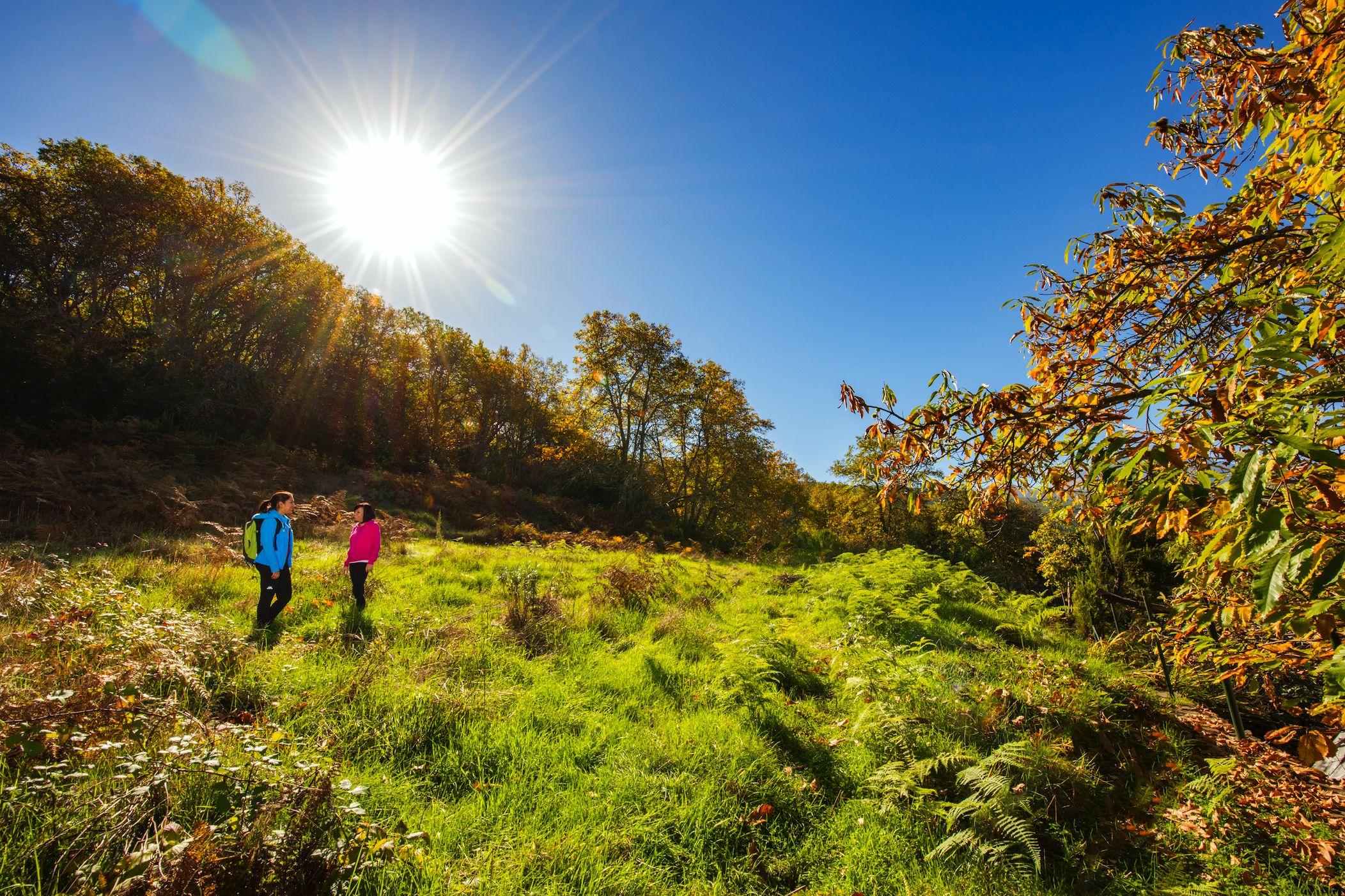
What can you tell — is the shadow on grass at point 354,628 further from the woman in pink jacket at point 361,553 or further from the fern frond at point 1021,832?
the fern frond at point 1021,832

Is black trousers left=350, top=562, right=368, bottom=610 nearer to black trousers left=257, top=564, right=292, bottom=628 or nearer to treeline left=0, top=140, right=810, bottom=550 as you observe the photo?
black trousers left=257, top=564, right=292, bottom=628

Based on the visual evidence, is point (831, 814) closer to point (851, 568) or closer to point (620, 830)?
point (620, 830)

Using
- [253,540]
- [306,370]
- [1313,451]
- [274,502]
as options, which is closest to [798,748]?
[1313,451]

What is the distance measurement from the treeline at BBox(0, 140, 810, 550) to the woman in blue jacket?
1526 centimetres

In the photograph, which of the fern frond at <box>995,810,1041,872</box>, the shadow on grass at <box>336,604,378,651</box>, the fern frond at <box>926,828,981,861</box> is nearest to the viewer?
the fern frond at <box>995,810,1041,872</box>

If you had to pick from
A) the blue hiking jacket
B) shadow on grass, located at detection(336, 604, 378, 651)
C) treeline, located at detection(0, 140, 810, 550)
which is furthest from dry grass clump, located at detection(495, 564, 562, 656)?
treeline, located at detection(0, 140, 810, 550)

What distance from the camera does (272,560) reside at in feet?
Answer: 21.7

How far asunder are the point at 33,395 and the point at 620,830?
22.4 metres

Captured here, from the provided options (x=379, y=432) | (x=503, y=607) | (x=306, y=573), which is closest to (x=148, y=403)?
(x=379, y=432)

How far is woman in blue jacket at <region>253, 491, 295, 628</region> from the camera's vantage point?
646 centimetres

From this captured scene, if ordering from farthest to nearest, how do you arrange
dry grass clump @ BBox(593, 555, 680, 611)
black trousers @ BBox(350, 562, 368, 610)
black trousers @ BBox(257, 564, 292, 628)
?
dry grass clump @ BBox(593, 555, 680, 611)
black trousers @ BBox(350, 562, 368, 610)
black trousers @ BBox(257, 564, 292, 628)

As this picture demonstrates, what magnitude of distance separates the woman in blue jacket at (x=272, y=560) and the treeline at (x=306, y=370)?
15257 millimetres

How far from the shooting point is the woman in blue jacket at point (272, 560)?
646 centimetres

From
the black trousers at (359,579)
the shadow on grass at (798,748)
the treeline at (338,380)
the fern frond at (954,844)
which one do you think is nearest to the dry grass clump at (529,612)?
the black trousers at (359,579)
